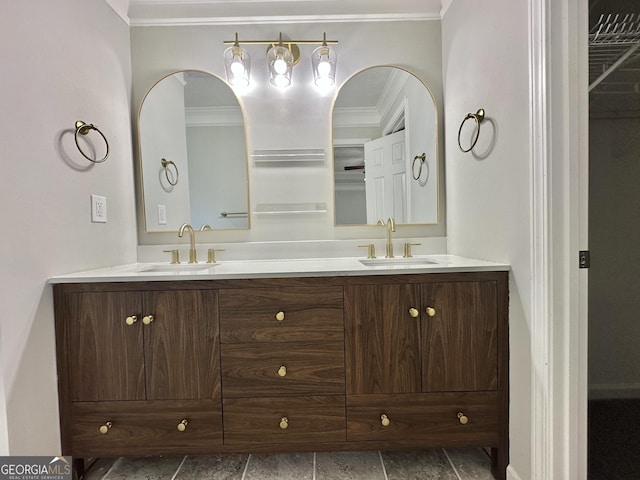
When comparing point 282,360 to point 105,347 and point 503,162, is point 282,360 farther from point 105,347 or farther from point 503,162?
point 503,162

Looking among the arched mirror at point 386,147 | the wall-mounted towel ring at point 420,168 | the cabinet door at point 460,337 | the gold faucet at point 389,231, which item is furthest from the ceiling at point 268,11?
the cabinet door at point 460,337

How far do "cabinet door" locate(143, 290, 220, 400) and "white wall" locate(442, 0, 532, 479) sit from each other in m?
1.13

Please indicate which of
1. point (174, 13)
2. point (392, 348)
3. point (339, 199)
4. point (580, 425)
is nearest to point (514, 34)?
point (339, 199)

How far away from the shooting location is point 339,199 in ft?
5.73

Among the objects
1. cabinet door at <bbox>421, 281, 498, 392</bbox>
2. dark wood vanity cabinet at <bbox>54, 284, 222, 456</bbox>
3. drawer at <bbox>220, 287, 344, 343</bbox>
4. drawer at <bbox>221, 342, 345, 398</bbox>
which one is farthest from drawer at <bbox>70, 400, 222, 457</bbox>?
cabinet door at <bbox>421, 281, 498, 392</bbox>

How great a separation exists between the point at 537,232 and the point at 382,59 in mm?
1298

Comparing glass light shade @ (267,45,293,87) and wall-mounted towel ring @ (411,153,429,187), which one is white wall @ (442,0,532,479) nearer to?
wall-mounted towel ring @ (411,153,429,187)

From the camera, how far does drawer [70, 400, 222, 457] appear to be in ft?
3.78

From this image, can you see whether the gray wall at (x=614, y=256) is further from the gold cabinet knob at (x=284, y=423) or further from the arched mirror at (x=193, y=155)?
the arched mirror at (x=193, y=155)

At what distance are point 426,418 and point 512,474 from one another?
36 centimetres

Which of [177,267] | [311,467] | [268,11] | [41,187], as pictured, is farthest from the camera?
[268,11]

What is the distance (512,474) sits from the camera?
1.13 metres

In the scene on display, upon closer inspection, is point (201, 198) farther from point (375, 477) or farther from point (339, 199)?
point (375, 477)

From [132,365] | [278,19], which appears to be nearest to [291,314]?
[132,365]
